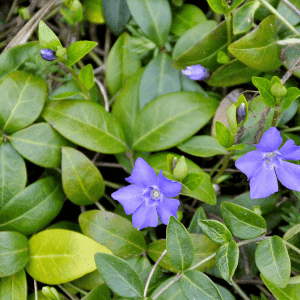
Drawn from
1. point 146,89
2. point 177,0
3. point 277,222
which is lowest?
point 277,222

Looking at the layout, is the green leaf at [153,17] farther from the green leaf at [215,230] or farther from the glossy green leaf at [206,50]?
the green leaf at [215,230]

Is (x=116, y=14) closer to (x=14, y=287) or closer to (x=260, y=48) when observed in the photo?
(x=260, y=48)

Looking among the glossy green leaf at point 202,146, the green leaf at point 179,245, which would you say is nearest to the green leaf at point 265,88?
the glossy green leaf at point 202,146

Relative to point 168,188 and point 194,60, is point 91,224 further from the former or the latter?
point 194,60

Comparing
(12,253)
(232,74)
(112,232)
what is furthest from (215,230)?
(12,253)

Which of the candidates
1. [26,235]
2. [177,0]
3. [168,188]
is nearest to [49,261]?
[26,235]
